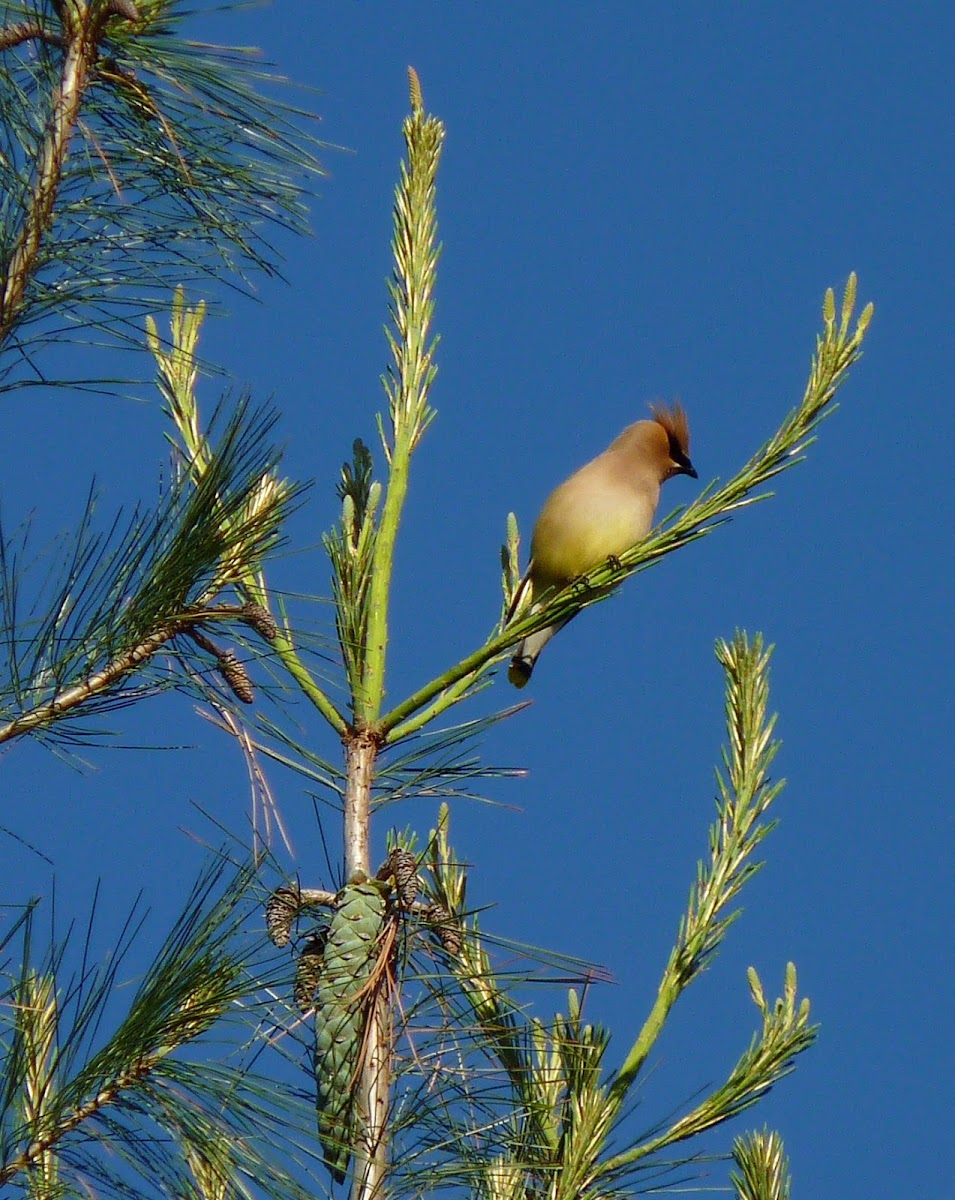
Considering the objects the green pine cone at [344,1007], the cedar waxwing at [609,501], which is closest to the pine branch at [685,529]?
the green pine cone at [344,1007]

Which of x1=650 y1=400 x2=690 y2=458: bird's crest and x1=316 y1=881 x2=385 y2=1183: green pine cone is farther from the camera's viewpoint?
x1=650 y1=400 x2=690 y2=458: bird's crest

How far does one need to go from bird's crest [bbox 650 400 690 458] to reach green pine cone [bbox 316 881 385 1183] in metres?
2.67

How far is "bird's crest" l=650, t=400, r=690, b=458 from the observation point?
4.84 meters

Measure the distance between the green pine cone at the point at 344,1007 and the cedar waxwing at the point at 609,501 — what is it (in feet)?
6.44

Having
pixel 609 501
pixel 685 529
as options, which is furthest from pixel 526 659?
pixel 685 529

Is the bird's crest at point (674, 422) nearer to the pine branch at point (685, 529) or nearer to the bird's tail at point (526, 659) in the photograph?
the bird's tail at point (526, 659)

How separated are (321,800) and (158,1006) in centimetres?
52

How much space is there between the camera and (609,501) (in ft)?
15.0

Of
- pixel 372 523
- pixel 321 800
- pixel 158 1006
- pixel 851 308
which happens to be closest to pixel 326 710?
pixel 321 800

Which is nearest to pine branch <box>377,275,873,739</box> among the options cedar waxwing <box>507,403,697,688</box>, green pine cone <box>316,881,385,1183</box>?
green pine cone <box>316,881,385,1183</box>

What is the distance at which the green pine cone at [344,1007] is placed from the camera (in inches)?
93.7

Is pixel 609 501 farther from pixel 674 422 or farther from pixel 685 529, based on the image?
pixel 685 529

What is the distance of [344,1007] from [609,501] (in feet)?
7.90

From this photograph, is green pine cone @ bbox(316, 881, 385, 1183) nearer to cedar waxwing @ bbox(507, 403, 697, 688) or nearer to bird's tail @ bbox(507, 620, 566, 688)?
cedar waxwing @ bbox(507, 403, 697, 688)
